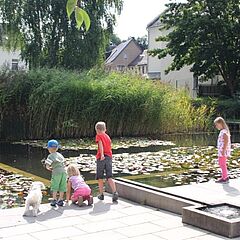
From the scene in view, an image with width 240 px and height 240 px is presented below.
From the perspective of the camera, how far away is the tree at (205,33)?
33062 millimetres

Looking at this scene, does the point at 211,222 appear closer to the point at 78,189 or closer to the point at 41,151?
the point at 78,189

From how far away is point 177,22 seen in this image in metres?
33.9

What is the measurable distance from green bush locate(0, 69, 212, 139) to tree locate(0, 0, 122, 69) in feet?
34.1

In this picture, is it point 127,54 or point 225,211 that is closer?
point 225,211

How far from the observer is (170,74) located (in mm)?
48219

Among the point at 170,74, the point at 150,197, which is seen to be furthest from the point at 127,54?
the point at 150,197

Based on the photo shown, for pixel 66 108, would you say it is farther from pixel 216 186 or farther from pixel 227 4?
pixel 227 4

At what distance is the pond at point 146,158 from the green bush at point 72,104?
1427 mm

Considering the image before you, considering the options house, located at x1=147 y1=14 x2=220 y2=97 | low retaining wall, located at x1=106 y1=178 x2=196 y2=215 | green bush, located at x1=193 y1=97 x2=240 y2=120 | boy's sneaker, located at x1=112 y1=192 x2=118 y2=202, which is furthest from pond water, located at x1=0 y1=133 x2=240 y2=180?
house, located at x1=147 y1=14 x2=220 y2=97

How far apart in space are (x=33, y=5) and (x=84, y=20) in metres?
31.2

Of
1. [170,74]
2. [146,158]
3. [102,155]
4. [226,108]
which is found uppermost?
[170,74]

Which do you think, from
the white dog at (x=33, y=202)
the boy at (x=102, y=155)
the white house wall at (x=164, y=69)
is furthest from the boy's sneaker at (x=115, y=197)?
the white house wall at (x=164, y=69)

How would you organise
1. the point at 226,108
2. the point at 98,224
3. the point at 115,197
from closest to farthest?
the point at 98,224 → the point at 115,197 → the point at 226,108

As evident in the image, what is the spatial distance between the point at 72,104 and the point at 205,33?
1642 centimetres
